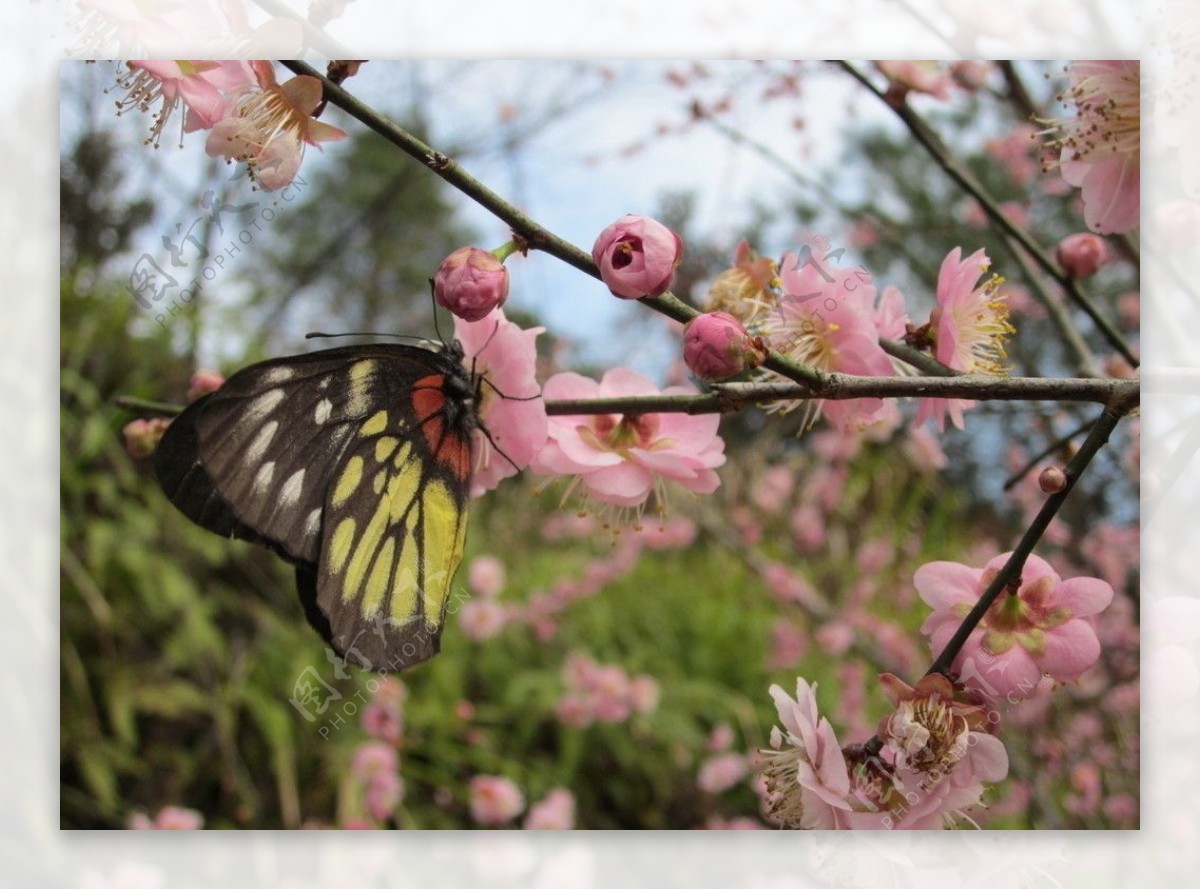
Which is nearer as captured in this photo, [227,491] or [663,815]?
→ [227,491]

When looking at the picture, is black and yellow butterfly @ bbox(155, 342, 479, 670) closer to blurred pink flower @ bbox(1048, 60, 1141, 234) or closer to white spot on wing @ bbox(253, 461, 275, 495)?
white spot on wing @ bbox(253, 461, 275, 495)

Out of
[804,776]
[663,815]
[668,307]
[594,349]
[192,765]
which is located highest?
[594,349]

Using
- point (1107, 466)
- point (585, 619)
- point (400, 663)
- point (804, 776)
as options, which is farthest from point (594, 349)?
point (804, 776)

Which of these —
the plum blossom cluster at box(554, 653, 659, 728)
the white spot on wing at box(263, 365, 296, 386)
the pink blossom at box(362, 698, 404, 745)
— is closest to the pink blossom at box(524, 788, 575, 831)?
the plum blossom cluster at box(554, 653, 659, 728)

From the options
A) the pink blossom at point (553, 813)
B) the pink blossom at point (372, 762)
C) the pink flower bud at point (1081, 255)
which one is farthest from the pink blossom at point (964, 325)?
the pink blossom at point (372, 762)

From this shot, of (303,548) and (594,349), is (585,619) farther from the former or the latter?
(303,548)

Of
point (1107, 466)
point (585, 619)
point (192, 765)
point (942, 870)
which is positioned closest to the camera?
point (942, 870)

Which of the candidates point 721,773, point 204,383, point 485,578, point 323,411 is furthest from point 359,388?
point 485,578
